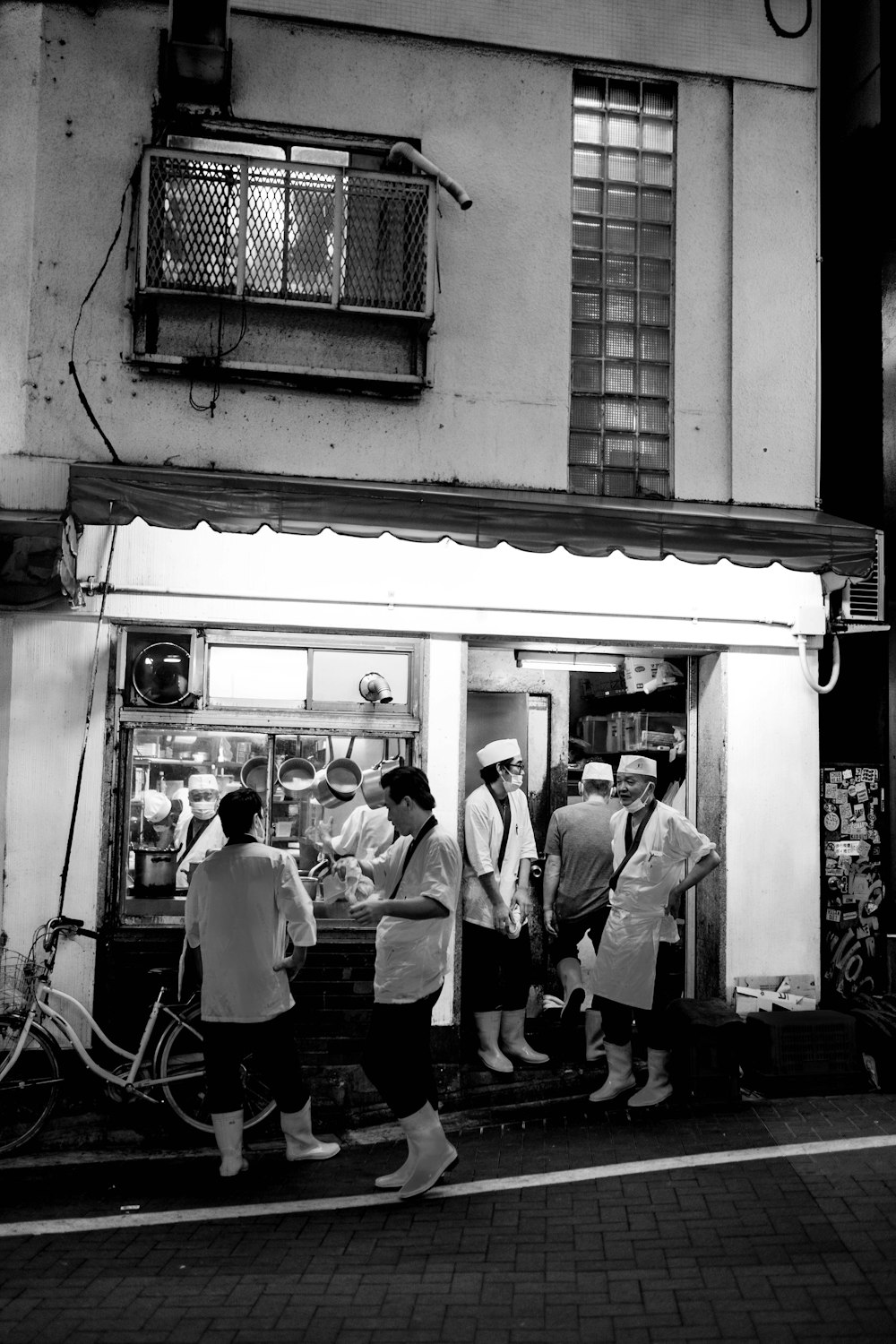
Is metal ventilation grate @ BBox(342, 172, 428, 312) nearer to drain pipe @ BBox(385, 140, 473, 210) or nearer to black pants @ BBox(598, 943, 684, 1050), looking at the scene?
drain pipe @ BBox(385, 140, 473, 210)

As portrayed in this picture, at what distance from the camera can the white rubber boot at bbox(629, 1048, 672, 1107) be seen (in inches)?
298

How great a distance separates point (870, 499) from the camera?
408 inches

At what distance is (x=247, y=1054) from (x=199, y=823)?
7.06 ft

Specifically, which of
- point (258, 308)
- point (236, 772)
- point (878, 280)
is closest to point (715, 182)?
point (878, 280)

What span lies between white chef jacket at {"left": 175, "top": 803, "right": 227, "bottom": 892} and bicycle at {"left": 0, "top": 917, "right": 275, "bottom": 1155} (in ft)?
3.01

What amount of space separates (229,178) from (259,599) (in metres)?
3.13

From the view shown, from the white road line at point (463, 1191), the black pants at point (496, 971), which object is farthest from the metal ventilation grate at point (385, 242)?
the white road line at point (463, 1191)

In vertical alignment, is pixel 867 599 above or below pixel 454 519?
below

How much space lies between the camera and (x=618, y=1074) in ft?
25.3

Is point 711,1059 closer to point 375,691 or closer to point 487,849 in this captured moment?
point 487,849

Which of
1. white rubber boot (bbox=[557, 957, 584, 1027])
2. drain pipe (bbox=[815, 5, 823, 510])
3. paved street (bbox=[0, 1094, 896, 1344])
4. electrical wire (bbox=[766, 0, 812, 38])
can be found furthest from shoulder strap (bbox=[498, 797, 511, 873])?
electrical wire (bbox=[766, 0, 812, 38])

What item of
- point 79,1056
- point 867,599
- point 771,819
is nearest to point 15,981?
point 79,1056

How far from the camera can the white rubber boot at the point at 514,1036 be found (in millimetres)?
8180

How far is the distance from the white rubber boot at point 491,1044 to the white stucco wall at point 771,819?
1881 mm
